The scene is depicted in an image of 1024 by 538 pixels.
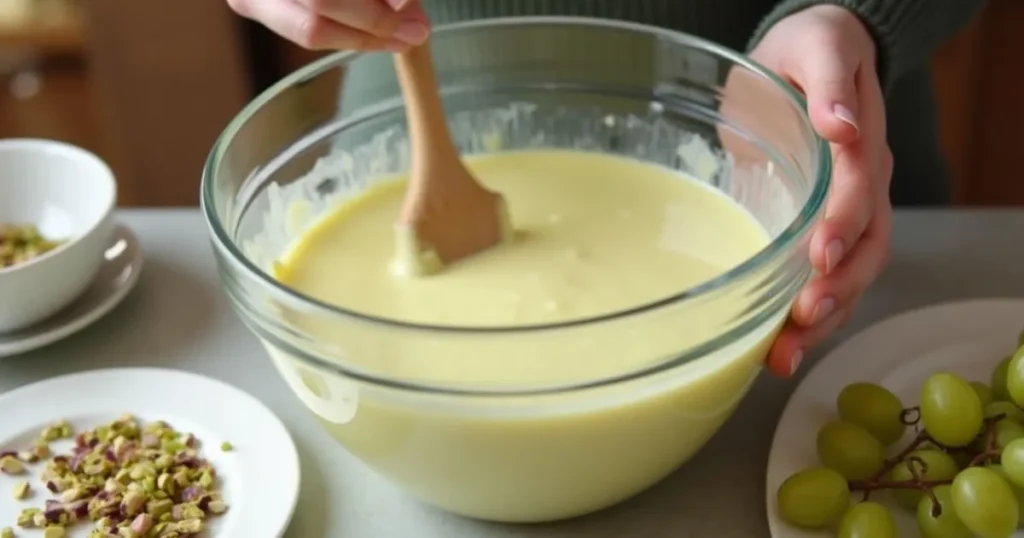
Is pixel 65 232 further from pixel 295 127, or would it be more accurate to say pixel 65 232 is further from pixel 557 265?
pixel 557 265

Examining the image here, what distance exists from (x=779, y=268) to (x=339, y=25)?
0.31 metres

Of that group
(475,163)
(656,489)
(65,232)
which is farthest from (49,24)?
(656,489)

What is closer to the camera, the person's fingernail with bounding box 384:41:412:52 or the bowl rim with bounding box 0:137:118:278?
the person's fingernail with bounding box 384:41:412:52

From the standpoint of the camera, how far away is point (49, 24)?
2318 mm

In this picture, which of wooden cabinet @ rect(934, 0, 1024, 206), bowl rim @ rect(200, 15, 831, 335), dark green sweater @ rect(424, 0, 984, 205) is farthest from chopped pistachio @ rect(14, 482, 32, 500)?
wooden cabinet @ rect(934, 0, 1024, 206)

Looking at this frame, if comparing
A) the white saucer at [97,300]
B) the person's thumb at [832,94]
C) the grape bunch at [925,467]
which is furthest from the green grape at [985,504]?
the white saucer at [97,300]

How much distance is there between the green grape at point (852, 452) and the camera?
2.38 feet

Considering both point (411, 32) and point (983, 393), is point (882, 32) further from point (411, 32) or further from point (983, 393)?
point (411, 32)

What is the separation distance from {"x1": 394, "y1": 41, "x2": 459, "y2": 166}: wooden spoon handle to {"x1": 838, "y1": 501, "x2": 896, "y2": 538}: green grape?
1.27 feet

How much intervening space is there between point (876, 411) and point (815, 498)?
0.09 meters

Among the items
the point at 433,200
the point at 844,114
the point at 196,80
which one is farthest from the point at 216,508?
the point at 196,80

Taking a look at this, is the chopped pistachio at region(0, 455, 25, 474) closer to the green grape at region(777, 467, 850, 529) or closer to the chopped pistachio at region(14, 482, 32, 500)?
the chopped pistachio at region(14, 482, 32, 500)

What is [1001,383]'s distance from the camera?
78 cm

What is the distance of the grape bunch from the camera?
26.2 inches
